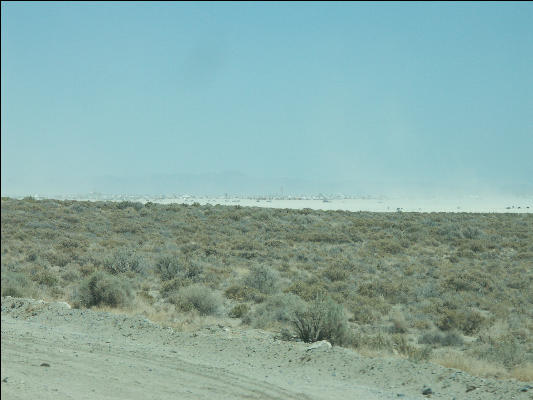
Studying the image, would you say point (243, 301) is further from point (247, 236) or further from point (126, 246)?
point (247, 236)

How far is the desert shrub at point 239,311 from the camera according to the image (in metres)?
17.8

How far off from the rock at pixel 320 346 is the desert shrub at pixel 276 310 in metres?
2.04

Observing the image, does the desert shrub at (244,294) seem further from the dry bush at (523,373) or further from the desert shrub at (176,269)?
the dry bush at (523,373)

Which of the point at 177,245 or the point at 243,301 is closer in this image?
the point at 243,301

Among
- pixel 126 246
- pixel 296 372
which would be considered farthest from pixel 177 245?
pixel 296 372

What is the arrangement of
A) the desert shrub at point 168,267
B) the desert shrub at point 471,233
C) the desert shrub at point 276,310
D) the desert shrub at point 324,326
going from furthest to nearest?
1. the desert shrub at point 471,233
2. the desert shrub at point 168,267
3. the desert shrub at point 276,310
4. the desert shrub at point 324,326

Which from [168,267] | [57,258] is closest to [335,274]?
[168,267]

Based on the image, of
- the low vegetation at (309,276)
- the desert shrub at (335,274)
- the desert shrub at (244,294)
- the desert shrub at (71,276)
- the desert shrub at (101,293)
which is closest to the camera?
the low vegetation at (309,276)

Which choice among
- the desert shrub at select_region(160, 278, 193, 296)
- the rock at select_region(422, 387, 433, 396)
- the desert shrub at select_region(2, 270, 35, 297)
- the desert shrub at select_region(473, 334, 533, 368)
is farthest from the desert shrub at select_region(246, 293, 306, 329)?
the desert shrub at select_region(2, 270, 35, 297)

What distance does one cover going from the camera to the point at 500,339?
1580 cm

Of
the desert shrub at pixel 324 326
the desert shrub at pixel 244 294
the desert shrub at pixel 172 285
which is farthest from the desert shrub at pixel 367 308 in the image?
the desert shrub at pixel 172 285

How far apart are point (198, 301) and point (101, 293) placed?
3019mm

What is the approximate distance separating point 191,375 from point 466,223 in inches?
1502

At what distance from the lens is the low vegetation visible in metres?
15.0
